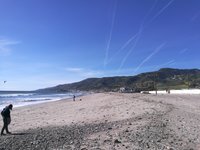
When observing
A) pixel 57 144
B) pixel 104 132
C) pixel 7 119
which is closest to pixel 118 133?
pixel 104 132

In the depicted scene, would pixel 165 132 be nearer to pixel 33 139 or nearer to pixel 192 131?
pixel 192 131

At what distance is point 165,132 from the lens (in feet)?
51.3

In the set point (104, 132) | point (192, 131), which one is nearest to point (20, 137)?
point (104, 132)

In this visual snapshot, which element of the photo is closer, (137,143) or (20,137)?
(137,143)

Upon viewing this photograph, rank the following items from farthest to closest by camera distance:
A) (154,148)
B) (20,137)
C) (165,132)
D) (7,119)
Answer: (7,119)
(20,137)
(165,132)
(154,148)

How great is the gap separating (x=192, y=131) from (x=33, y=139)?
875cm

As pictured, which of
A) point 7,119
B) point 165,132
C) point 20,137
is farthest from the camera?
point 7,119

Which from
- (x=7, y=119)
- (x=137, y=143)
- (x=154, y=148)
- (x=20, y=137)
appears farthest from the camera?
(x=7, y=119)

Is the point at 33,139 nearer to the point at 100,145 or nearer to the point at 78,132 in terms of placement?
the point at 78,132

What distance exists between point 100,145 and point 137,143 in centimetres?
166

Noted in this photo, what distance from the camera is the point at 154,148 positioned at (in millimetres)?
12312

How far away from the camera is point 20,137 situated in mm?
16797

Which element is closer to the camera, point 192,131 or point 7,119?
point 192,131

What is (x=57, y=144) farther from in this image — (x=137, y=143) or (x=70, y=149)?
(x=137, y=143)
